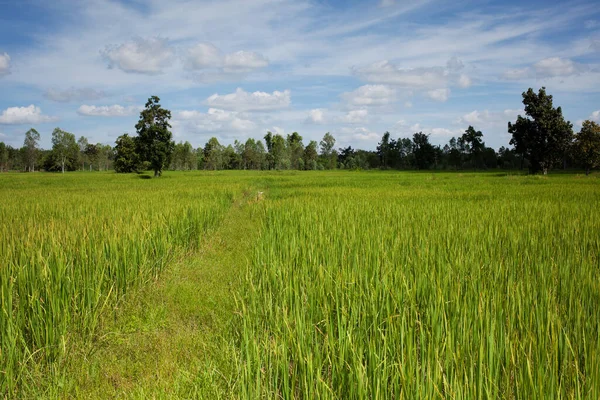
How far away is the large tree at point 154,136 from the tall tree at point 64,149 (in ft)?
154

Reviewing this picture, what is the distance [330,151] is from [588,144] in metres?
79.9

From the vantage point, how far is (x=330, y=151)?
11669 centimetres

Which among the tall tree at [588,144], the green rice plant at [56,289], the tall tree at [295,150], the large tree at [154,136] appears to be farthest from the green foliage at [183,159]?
the green rice plant at [56,289]

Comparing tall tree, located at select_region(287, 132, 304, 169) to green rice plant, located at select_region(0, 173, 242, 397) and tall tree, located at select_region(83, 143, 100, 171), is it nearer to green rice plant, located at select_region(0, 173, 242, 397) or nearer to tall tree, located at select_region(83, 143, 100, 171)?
tall tree, located at select_region(83, 143, 100, 171)

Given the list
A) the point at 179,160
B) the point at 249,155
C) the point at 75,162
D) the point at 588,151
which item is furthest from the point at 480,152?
the point at 75,162

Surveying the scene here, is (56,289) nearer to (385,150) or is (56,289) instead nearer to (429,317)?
(429,317)

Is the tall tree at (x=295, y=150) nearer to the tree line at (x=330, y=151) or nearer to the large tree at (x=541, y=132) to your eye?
the tree line at (x=330, y=151)

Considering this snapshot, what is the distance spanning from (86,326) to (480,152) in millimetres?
85380

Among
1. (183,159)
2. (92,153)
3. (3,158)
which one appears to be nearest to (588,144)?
(183,159)

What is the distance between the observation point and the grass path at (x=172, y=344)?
9.00ft

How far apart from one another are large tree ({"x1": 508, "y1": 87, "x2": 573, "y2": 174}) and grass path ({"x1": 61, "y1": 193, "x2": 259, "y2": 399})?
43.8 m

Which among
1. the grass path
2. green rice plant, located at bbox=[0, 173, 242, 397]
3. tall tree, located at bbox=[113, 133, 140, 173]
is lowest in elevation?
the grass path

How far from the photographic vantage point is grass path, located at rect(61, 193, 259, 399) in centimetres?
274

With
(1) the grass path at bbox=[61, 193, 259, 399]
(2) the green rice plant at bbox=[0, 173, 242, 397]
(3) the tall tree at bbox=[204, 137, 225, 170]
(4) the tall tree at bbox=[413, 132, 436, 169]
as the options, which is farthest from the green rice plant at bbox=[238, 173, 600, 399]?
(3) the tall tree at bbox=[204, 137, 225, 170]
